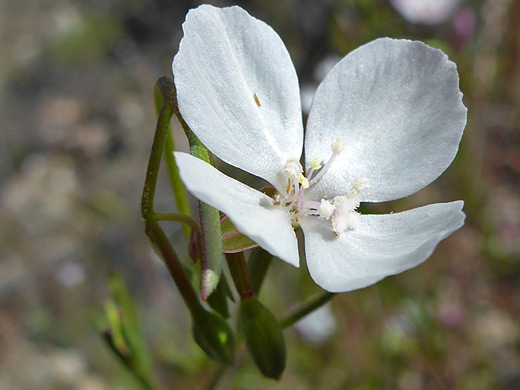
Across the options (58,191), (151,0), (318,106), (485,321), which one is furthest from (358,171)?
(151,0)

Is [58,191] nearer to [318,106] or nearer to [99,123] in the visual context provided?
[99,123]

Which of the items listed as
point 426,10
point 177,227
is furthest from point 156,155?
point 426,10

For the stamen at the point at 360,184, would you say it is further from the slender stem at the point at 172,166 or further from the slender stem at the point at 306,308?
the slender stem at the point at 172,166

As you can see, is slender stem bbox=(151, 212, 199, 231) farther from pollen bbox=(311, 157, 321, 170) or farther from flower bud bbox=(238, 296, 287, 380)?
pollen bbox=(311, 157, 321, 170)

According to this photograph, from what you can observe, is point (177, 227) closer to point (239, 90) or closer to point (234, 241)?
point (239, 90)

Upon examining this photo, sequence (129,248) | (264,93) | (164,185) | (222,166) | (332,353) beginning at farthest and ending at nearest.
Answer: (164,185) → (129,248) → (222,166) → (332,353) → (264,93)

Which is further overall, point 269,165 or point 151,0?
point 151,0
